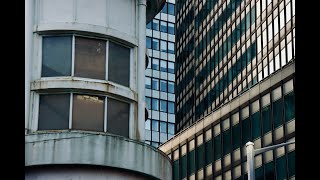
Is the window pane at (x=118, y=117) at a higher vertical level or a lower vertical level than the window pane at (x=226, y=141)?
lower

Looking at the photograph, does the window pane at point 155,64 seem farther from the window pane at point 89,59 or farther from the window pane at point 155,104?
the window pane at point 89,59

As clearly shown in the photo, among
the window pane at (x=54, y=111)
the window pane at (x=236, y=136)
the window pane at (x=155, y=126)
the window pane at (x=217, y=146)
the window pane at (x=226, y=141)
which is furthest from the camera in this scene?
the window pane at (x=155, y=126)

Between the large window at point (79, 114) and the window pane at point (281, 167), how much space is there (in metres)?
43.8

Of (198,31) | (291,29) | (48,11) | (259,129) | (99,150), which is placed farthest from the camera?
(198,31)

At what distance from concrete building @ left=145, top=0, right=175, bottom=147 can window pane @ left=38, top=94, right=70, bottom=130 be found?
4296 inches

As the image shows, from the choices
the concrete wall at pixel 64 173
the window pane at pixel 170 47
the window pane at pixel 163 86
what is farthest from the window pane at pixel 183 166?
the concrete wall at pixel 64 173

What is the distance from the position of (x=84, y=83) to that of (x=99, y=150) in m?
1.64

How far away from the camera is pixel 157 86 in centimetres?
12962

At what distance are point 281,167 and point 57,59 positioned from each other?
45.0 metres

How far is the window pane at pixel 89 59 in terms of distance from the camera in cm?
1689

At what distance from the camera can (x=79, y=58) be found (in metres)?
16.9
